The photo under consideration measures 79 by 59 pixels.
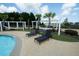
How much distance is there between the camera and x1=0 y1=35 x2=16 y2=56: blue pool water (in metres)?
5.23

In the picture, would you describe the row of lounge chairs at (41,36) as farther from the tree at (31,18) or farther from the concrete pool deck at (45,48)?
the tree at (31,18)

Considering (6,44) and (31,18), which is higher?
(31,18)

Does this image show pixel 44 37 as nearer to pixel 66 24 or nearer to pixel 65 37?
pixel 65 37

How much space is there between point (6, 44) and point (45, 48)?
1.47m

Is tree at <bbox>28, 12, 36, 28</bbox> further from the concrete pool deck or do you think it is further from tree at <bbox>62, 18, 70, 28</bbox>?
tree at <bbox>62, 18, 70, 28</bbox>

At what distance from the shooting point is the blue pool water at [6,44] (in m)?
5.23

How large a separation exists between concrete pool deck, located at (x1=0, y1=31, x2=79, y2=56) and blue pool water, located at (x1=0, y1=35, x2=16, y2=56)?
209 mm

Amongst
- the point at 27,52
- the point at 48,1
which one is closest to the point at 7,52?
the point at 27,52

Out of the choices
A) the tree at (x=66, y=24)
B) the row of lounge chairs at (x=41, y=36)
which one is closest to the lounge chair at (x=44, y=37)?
the row of lounge chairs at (x=41, y=36)

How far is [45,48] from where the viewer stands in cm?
534

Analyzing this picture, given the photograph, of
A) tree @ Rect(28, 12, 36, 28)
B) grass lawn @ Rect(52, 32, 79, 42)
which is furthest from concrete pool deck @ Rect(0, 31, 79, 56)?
tree @ Rect(28, 12, 36, 28)

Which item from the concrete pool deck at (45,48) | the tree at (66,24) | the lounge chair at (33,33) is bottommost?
the concrete pool deck at (45,48)

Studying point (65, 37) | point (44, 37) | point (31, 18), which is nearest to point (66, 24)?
point (65, 37)

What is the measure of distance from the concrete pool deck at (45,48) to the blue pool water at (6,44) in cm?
21
